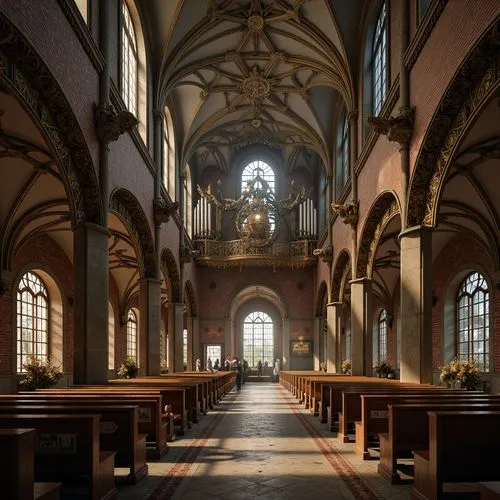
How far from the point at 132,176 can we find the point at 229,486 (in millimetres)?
10922

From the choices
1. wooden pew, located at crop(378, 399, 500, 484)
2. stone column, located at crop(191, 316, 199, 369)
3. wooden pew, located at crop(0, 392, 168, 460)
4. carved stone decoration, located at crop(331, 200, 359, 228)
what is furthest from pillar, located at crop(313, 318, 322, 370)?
wooden pew, located at crop(378, 399, 500, 484)

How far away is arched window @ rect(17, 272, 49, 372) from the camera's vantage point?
21.3m

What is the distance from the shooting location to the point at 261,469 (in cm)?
847

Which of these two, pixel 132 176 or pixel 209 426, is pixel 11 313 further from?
pixel 209 426

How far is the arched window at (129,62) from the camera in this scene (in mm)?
17484

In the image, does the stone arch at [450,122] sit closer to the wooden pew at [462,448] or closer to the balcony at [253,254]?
the wooden pew at [462,448]

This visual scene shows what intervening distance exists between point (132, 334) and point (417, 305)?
85.8 feet

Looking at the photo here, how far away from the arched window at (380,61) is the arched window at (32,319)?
1293 centimetres

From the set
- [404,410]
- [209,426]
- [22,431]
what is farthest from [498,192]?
[22,431]

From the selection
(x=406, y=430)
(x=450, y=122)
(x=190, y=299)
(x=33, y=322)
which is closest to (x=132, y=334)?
(x=190, y=299)

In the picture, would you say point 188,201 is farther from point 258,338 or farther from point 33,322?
point 258,338

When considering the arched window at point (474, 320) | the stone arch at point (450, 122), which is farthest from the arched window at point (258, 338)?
the stone arch at point (450, 122)

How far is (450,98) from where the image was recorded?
11188 millimetres

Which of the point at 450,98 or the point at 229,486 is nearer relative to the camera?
the point at 229,486
